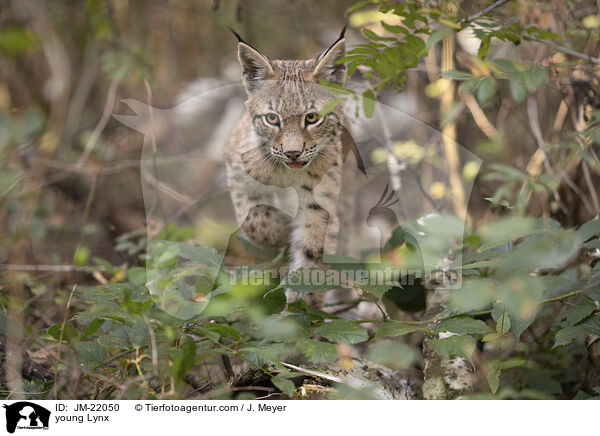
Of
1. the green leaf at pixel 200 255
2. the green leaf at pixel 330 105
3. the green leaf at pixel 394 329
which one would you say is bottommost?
the green leaf at pixel 394 329

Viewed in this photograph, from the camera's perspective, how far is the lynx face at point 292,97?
2.29m

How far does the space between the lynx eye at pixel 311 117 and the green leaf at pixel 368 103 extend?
0.85 ft

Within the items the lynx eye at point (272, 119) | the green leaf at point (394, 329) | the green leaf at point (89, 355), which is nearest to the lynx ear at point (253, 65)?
the lynx eye at point (272, 119)

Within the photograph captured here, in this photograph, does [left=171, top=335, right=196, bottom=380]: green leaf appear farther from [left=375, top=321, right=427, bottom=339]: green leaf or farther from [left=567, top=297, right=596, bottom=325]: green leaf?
[left=567, top=297, right=596, bottom=325]: green leaf

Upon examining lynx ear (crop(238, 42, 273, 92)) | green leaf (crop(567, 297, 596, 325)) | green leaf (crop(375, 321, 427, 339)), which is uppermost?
lynx ear (crop(238, 42, 273, 92))

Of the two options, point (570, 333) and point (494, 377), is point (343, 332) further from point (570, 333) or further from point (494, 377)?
point (570, 333)

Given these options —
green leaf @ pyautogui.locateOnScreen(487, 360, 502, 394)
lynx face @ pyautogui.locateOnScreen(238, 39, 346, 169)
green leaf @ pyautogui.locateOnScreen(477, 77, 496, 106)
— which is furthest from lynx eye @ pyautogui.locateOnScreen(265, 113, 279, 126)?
green leaf @ pyautogui.locateOnScreen(487, 360, 502, 394)

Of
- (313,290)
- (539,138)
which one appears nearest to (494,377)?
(313,290)

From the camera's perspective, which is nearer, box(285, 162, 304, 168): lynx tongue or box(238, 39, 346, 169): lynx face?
box(238, 39, 346, 169): lynx face

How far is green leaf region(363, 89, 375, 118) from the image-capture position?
2.45m

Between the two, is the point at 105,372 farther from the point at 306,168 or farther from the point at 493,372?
the point at 493,372

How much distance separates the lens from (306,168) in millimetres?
2545
